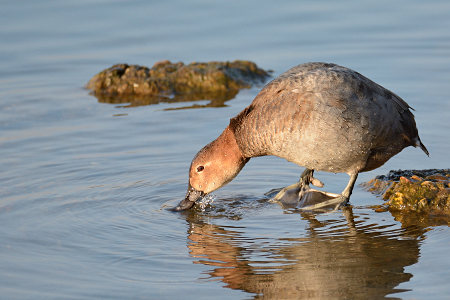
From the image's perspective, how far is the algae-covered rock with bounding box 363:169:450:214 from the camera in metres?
7.68

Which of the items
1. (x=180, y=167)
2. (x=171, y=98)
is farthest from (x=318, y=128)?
(x=171, y=98)

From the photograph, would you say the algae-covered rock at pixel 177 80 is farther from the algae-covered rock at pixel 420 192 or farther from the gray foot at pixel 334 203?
the algae-covered rock at pixel 420 192

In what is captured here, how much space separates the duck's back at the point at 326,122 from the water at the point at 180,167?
64 centimetres

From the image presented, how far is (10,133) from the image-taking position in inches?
400

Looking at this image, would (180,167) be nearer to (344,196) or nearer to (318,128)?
(344,196)

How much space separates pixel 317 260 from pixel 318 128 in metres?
1.40

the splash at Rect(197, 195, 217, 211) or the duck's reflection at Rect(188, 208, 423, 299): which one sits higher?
the splash at Rect(197, 195, 217, 211)

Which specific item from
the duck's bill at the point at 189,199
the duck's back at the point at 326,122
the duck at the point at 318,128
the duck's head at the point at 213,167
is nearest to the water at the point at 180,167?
the duck's bill at the point at 189,199

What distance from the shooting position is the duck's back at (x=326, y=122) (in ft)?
24.3

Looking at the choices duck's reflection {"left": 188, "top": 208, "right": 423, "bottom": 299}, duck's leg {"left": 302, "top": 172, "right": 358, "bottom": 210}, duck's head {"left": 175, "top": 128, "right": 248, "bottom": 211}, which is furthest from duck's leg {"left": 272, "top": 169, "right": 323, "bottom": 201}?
duck's reflection {"left": 188, "top": 208, "right": 423, "bottom": 299}

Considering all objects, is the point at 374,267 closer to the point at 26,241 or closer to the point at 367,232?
the point at 367,232

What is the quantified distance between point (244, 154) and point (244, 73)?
14.0 feet

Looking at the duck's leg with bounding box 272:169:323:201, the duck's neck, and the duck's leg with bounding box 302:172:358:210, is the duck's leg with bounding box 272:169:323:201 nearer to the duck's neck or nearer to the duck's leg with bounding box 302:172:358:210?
the duck's leg with bounding box 302:172:358:210

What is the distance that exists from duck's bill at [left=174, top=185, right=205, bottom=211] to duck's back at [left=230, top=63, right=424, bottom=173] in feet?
2.39
